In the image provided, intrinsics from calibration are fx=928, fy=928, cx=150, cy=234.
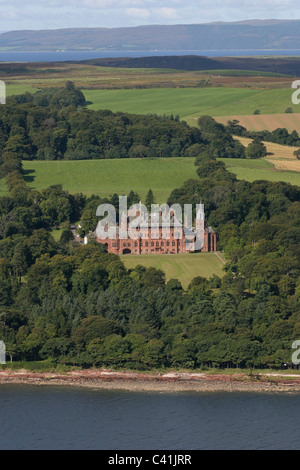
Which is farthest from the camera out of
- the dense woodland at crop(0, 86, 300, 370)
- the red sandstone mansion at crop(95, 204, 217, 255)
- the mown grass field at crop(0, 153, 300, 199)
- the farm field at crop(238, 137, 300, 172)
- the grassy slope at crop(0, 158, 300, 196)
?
the farm field at crop(238, 137, 300, 172)

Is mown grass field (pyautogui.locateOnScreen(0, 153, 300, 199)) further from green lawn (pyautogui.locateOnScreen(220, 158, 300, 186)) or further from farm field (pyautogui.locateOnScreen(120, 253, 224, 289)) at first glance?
farm field (pyautogui.locateOnScreen(120, 253, 224, 289))

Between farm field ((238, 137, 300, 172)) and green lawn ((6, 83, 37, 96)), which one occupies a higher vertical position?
green lawn ((6, 83, 37, 96))

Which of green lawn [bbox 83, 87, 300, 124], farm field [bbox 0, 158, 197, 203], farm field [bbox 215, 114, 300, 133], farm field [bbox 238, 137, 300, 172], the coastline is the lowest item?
the coastline

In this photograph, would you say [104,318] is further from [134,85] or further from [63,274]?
[134,85]

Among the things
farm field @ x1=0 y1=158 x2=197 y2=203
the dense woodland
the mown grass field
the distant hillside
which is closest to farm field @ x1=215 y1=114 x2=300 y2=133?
the mown grass field

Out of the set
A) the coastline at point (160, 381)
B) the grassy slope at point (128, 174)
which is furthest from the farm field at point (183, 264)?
the grassy slope at point (128, 174)
